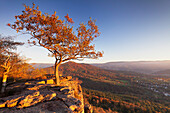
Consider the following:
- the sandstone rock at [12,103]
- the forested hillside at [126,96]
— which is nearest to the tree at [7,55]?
the sandstone rock at [12,103]

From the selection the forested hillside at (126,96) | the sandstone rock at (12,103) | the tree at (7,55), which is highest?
the tree at (7,55)

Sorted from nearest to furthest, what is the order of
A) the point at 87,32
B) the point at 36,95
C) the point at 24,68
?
the point at 36,95 → the point at 87,32 → the point at 24,68

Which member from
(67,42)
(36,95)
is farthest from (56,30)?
(36,95)

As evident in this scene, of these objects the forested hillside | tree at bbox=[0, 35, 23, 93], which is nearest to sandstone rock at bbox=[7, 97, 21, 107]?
tree at bbox=[0, 35, 23, 93]

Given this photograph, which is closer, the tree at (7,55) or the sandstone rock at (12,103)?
the sandstone rock at (12,103)

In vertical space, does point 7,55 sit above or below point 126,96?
above

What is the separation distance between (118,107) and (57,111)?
69579mm

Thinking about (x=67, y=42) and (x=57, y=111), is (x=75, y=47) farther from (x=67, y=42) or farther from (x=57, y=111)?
(x=57, y=111)

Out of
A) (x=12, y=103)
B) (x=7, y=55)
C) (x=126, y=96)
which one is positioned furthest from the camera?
(x=126, y=96)

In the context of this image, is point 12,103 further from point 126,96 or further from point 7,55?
point 126,96

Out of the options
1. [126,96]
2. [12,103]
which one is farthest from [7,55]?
[126,96]

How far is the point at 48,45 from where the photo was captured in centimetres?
1068

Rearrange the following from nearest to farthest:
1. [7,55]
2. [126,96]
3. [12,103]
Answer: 1. [12,103]
2. [7,55]
3. [126,96]

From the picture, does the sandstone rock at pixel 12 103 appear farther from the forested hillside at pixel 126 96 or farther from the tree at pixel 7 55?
the forested hillside at pixel 126 96
